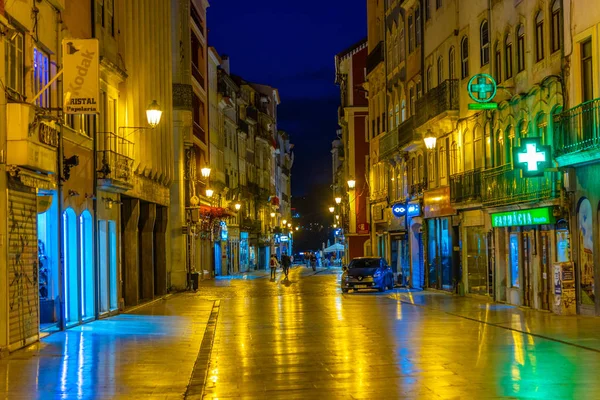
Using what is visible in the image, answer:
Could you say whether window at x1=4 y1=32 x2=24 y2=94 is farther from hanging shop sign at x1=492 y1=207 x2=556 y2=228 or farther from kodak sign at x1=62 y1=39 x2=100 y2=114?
hanging shop sign at x1=492 y1=207 x2=556 y2=228

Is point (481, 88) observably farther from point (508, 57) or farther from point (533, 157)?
point (533, 157)

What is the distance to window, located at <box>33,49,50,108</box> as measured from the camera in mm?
19688

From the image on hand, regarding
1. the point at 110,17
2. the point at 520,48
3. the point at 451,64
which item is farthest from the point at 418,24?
the point at 110,17

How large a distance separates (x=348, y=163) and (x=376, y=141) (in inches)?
625

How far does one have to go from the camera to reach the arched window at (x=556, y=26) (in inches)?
997

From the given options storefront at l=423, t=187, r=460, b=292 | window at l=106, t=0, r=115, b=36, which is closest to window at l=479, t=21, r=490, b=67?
storefront at l=423, t=187, r=460, b=292

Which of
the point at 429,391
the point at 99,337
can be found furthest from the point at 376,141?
the point at 429,391

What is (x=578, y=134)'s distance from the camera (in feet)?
75.0

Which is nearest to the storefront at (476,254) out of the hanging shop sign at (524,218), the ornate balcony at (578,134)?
the hanging shop sign at (524,218)

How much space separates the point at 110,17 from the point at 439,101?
14198 mm

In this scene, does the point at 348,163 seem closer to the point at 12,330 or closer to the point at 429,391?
the point at 12,330

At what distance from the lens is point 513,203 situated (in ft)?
90.1

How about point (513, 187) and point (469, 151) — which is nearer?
point (513, 187)

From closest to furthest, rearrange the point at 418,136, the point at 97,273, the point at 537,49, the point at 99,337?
1. the point at 99,337
2. the point at 97,273
3. the point at 537,49
4. the point at 418,136
